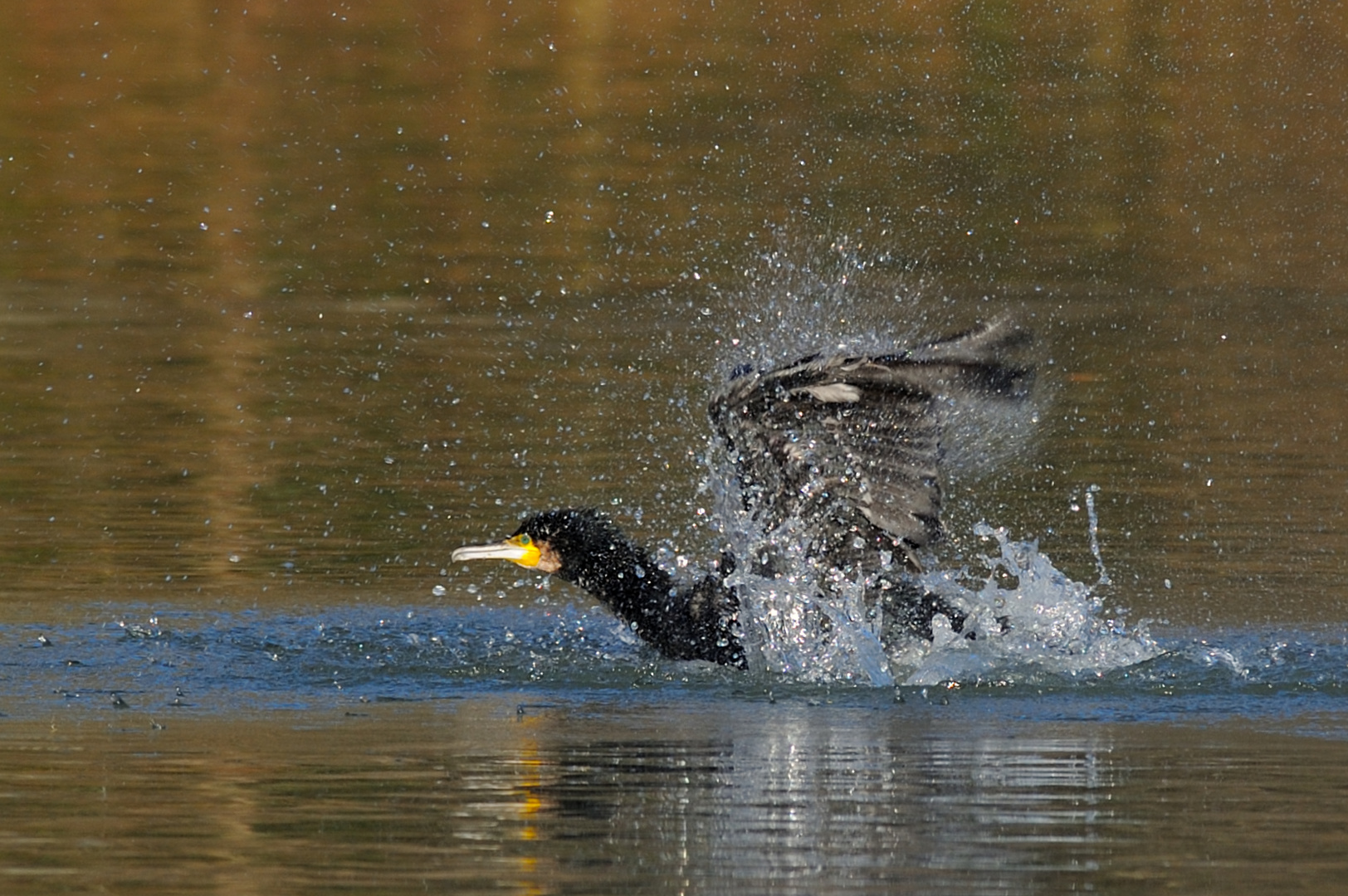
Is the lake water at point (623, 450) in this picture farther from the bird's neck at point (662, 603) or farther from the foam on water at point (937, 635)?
the bird's neck at point (662, 603)

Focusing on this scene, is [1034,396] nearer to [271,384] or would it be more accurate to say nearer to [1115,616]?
[1115,616]

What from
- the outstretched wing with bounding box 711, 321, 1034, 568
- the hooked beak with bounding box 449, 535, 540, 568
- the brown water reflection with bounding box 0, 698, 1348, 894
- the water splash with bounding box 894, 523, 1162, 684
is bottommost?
the brown water reflection with bounding box 0, 698, 1348, 894

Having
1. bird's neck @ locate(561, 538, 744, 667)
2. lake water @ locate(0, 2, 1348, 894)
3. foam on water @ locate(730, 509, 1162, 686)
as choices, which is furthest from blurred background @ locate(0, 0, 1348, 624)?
bird's neck @ locate(561, 538, 744, 667)

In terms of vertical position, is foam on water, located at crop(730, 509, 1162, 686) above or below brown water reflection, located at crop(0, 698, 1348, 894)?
above

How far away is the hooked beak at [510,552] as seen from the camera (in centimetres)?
866

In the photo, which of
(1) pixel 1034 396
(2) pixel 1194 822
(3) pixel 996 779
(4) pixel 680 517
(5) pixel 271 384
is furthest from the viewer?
(5) pixel 271 384

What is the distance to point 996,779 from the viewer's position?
20.3 feet

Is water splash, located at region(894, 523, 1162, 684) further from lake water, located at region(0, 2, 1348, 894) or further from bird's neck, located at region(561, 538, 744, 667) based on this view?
bird's neck, located at region(561, 538, 744, 667)

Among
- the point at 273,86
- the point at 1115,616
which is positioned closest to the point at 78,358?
the point at 1115,616

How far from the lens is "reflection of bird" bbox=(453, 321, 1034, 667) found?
7.82 meters

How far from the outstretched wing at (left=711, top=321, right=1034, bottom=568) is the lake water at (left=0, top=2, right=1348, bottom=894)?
0.94 ft

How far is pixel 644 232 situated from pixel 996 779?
12467mm

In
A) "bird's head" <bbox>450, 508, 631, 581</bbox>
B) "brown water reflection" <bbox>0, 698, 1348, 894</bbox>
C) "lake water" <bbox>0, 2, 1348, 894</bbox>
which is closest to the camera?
"brown water reflection" <bbox>0, 698, 1348, 894</bbox>

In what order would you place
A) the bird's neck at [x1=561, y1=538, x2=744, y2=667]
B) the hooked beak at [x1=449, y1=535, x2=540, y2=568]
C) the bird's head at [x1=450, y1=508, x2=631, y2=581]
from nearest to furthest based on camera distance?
the bird's neck at [x1=561, y1=538, x2=744, y2=667]
the hooked beak at [x1=449, y1=535, x2=540, y2=568]
the bird's head at [x1=450, y1=508, x2=631, y2=581]
